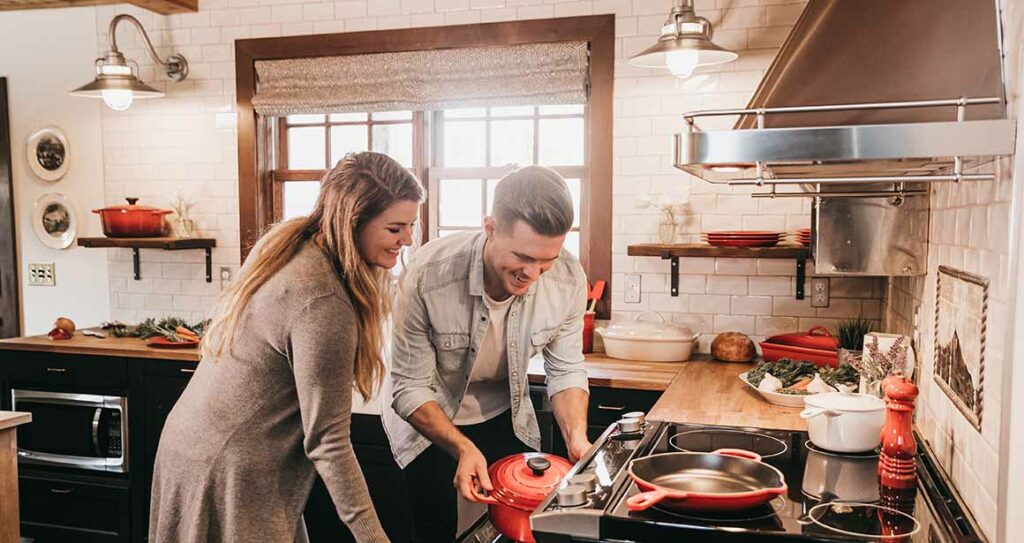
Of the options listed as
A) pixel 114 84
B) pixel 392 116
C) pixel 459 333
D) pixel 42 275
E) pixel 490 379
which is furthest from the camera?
pixel 42 275

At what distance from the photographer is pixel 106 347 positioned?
13.5 feet

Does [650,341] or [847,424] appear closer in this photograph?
[847,424]

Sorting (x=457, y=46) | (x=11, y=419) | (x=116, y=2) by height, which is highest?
(x=116, y=2)

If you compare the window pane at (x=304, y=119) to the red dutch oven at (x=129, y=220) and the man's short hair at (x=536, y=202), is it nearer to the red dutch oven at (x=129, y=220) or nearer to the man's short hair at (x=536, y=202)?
the red dutch oven at (x=129, y=220)

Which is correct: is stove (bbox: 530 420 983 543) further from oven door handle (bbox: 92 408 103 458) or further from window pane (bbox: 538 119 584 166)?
oven door handle (bbox: 92 408 103 458)

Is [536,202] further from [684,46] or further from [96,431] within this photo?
[96,431]

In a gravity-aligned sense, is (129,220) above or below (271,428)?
above

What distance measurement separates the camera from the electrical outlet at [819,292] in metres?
3.77

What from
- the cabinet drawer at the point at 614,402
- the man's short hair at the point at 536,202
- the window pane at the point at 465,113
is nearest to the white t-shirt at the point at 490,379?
the man's short hair at the point at 536,202

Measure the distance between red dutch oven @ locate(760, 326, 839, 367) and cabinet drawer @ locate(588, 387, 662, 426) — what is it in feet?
1.68

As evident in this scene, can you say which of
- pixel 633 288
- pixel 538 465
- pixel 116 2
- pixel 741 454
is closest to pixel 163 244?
pixel 116 2

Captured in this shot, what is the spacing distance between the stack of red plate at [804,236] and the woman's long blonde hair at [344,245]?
2.23 metres

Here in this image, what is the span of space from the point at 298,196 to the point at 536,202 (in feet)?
9.56

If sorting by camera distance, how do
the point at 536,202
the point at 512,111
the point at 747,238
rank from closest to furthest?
the point at 536,202, the point at 747,238, the point at 512,111
